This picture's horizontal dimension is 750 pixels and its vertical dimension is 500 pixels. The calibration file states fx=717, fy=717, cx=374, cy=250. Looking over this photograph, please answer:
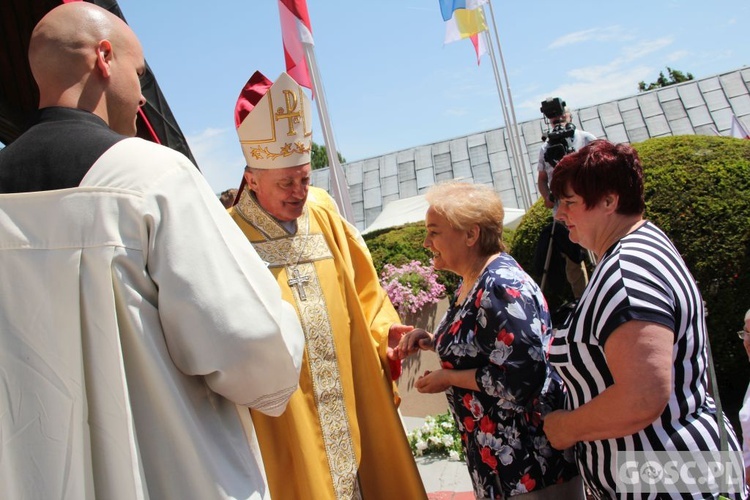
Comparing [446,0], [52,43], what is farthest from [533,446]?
[446,0]

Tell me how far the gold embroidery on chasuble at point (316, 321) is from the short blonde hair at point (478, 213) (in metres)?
0.59

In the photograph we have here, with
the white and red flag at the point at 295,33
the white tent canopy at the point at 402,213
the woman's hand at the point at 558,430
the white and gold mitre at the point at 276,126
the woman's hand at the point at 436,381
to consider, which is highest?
the white tent canopy at the point at 402,213

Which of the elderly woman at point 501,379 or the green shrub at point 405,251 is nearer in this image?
the elderly woman at point 501,379

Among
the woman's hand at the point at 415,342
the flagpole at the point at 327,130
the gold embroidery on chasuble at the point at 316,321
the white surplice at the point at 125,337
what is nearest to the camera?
the white surplice at the point at 125,337

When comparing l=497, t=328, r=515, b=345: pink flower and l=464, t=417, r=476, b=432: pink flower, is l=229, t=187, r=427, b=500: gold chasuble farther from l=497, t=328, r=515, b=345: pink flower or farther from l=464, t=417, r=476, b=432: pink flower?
l=497, t=328, r=515, b=345: pink flower

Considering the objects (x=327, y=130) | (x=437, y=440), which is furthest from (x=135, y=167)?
(x=327, y=130)

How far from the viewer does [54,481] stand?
152cm

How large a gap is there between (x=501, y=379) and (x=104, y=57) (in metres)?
1.67

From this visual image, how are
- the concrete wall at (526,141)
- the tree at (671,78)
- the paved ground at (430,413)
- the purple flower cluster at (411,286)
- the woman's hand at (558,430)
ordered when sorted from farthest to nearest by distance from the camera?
the tree at (671,78)
the concrete wall at (526,141)
the purple flower cluster at (411,286)
the paved ground at (430,413)
the woman's hand at (558,430)

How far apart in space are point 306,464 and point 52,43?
5.69 ft

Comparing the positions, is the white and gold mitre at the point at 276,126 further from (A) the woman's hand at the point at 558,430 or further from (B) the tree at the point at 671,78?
(B) the tree at the point at 671,78

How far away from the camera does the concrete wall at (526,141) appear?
62.1 ft

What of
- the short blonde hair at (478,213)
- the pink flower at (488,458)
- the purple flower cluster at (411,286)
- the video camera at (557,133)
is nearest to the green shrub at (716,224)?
the video camera at (557,133)

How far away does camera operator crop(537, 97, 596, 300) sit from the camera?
196 inches
